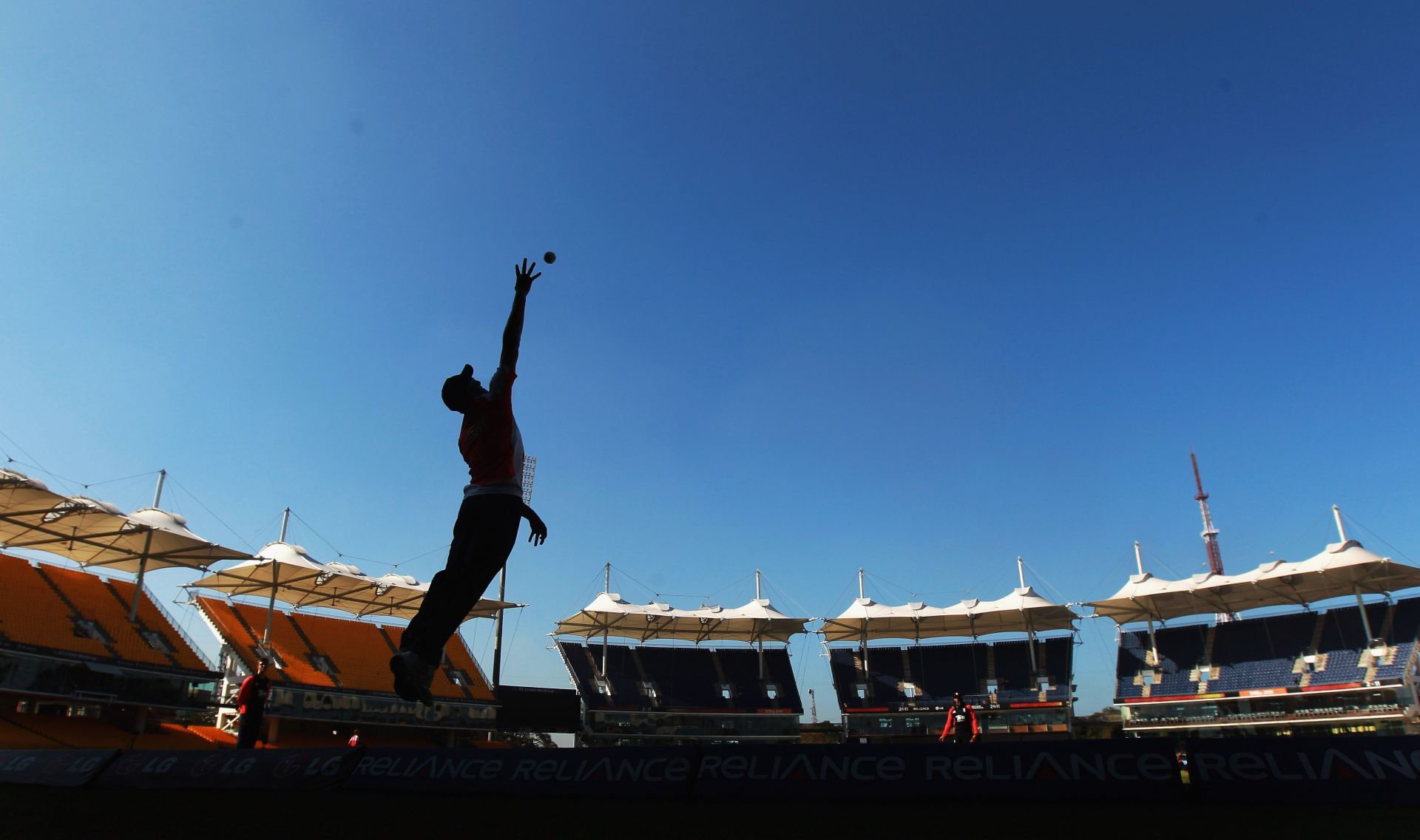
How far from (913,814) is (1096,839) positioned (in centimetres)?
152

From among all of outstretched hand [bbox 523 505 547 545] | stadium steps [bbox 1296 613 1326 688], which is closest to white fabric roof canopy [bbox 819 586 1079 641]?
stadium steps [bbox 1296 613 1326 688]

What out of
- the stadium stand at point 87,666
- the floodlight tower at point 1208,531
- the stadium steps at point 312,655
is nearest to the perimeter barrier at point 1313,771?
the stadium stand at point 87,666

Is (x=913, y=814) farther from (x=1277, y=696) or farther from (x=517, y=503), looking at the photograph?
(x=1277, y=696)

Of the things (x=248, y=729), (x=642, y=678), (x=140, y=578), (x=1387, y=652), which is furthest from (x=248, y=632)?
(x=1387, y=652)

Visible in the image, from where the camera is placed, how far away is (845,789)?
6602 mm

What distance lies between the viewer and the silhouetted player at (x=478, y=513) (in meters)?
5.17

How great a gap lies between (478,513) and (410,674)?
113cm

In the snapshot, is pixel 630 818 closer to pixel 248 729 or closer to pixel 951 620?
pixel 248 729

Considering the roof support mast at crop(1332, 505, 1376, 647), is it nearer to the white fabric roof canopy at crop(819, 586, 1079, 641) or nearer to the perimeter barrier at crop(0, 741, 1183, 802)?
the white fabric roof canopy at crop(819, 586, 1079, 641)

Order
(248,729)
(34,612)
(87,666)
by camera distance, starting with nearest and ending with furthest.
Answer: (248,729), (87,666), (34,612)

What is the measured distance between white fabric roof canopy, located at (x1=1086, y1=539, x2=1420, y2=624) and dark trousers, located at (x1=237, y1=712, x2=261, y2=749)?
4787 cm

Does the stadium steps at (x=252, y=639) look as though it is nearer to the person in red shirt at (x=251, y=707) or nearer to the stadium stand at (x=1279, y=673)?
the person in red shirt at (x=251, y=707)

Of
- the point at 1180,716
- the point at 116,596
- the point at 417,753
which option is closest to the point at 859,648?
the point at 1180,716

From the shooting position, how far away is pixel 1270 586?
149ft
